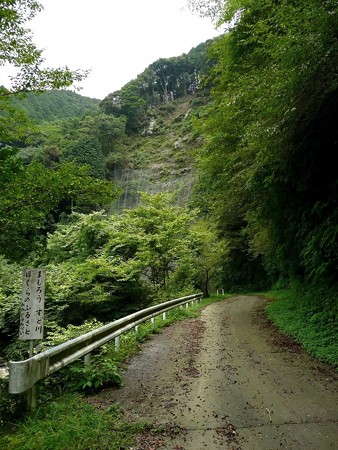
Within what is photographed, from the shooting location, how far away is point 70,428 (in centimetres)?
328

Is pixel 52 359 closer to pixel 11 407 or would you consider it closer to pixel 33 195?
pixel 11 407

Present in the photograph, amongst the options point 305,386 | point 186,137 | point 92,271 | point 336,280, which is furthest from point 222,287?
point 186,137

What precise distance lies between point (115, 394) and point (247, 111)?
736 centimetres

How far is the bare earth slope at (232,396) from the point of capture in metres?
3.26

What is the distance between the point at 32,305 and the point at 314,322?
6843 mm

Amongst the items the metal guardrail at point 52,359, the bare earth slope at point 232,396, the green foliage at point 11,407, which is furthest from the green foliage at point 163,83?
the green foliage at point 11,407

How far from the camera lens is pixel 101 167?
4912 cm

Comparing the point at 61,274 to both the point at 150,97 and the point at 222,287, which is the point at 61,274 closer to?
the point at 222,287

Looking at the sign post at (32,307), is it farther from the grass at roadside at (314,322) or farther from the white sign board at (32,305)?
the grass at roadside at (314,322)

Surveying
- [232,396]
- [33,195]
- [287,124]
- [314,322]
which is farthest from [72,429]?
[314,322]

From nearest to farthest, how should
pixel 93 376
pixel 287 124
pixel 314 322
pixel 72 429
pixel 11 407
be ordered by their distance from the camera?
1. pixel 72 429
2. pixel 11 407
3. pixel 93 376
4. pixel 287 124
5. pixel 314 322

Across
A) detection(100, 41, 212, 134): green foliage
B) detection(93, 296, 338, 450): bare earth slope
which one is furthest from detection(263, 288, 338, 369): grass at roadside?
detection(100, 41, 212, 134): green foliage

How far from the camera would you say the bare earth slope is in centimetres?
326

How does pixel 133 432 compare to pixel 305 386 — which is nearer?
pixel 133 432
